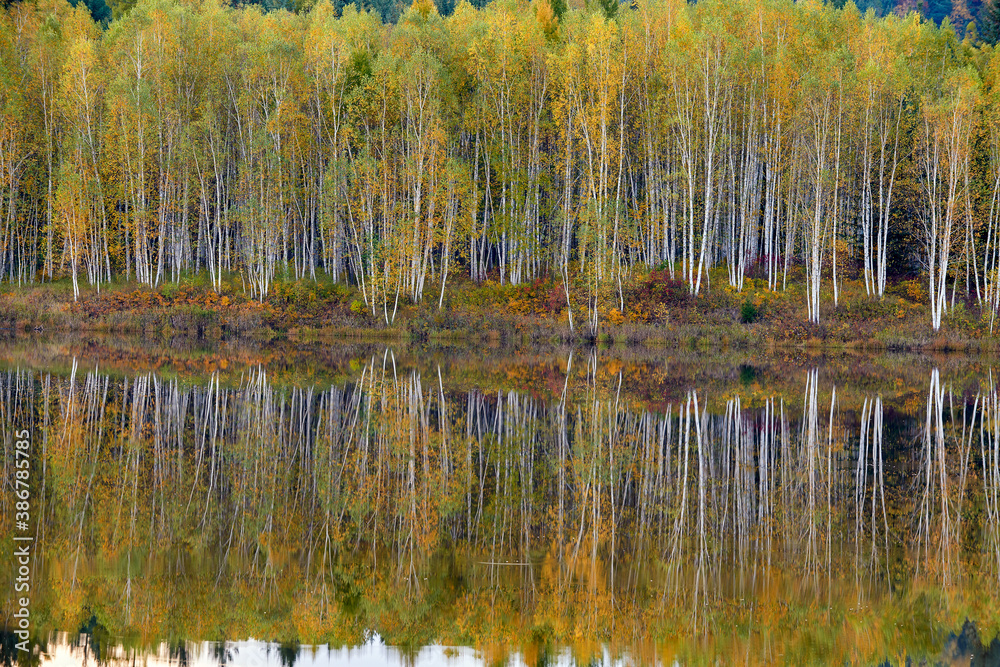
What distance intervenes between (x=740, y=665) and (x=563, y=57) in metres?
40.0

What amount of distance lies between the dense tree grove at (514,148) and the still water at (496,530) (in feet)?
75.6

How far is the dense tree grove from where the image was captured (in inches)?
→ 1641

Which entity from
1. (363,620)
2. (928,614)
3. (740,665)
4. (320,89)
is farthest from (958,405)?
(320,89)

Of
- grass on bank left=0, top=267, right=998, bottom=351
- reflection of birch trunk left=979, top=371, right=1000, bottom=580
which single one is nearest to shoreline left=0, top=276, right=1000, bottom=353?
grass on bank left=0, top=267, right=998, bottom=351

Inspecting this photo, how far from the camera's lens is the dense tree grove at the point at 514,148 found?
41.7 meters

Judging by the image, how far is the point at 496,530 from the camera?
10633 millimetres

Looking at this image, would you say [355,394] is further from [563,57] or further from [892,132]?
[892,132]

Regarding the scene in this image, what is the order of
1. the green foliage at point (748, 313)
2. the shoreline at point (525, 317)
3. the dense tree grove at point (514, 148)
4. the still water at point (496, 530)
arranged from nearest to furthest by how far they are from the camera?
the still water at point (496, 530) < the shoreline at point (525, 317) < the green foliage at point (748, 313) < the dense tree grove at point (514, 148)

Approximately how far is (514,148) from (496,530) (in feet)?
123

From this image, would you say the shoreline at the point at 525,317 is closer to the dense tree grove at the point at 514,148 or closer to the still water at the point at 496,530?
the dense tree grove at the point at 514,148

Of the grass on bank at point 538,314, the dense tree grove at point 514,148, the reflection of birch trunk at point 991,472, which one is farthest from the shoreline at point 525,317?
the reflection of birch trunk at point 991,472

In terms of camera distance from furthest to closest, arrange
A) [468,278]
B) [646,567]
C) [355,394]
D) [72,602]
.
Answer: [468,278]
[355,394]
[646,567]
[72,602]

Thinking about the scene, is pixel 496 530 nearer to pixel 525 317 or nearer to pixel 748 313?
pixel 525 317

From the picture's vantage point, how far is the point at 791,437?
16969 mm
